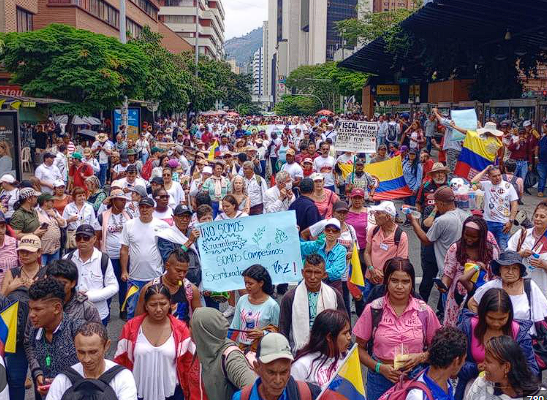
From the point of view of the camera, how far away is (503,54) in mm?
24844

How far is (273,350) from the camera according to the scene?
3.56 m

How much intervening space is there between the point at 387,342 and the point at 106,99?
68.0ft

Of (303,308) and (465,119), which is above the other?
(465,119)

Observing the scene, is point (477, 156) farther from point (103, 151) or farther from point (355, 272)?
point (103, 151)

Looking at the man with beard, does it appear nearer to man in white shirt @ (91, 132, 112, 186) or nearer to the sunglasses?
the sunglasses

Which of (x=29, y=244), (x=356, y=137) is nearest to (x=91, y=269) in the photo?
(x=29, y=244)

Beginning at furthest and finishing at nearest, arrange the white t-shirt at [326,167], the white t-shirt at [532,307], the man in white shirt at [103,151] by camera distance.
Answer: the man in white shirt at [103,151] → the white t-shirt at [326,167] → the white t-shirt at [532,307]

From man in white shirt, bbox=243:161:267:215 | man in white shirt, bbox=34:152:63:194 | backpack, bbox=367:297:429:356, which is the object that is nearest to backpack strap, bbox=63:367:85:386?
backpack, bbox=367:297:429:356

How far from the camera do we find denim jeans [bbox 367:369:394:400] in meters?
4.72

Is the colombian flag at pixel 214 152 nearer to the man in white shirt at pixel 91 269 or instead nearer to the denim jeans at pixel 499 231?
the denim jeans at pixel 499 231

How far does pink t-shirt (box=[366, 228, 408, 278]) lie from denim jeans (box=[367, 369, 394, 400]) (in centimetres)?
222

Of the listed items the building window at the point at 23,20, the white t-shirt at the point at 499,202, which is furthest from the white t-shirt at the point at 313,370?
the building window at the point at 23,20

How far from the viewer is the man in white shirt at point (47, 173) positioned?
12.3 meters

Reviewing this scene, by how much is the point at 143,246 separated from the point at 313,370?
3.47 metres
